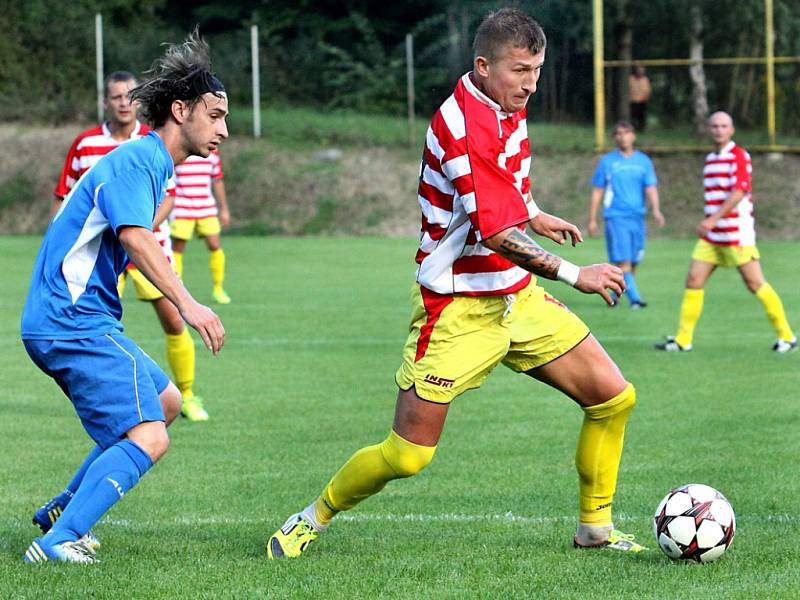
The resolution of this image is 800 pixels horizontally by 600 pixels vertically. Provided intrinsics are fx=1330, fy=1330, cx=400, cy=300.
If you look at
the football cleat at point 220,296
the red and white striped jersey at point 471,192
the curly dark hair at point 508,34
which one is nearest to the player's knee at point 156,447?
the red and white striped jersey at point 471,192

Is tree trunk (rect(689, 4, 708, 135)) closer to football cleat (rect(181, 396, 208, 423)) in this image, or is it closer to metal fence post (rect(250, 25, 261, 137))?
metal fence post (rect(250, 25, 261, 137))

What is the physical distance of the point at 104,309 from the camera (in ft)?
16.3

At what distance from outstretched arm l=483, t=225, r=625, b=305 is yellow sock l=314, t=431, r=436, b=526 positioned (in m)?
0.82

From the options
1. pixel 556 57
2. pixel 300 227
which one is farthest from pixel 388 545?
pixel 556 57

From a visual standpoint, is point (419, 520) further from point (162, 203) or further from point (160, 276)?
point (162, 203)

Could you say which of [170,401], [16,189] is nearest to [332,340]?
[170,401]

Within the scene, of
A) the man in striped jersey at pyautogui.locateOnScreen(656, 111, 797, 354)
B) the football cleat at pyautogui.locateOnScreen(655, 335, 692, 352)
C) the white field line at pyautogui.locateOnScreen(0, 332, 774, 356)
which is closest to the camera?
the man in striped jersey at pyautogui.locateOnScreen(656, 111, 797, 354)

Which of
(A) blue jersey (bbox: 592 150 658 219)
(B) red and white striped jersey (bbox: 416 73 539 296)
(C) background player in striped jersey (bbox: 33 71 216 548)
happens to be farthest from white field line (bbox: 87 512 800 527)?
(A) blue jersey (bbox: 592 150 658 219)

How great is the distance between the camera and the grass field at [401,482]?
15.7 ft

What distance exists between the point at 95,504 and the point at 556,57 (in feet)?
91.2

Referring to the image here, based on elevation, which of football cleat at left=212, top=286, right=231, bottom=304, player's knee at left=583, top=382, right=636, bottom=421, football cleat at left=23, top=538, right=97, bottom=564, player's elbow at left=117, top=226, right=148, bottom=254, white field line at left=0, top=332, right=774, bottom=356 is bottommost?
football cleat at left=212, top=286, right=231, bottom=304

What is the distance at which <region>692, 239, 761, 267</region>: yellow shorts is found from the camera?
11719 mm

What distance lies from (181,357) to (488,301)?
3858 mm

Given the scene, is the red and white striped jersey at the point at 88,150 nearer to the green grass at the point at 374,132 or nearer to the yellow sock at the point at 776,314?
the yellow sock at the point at 776,314
